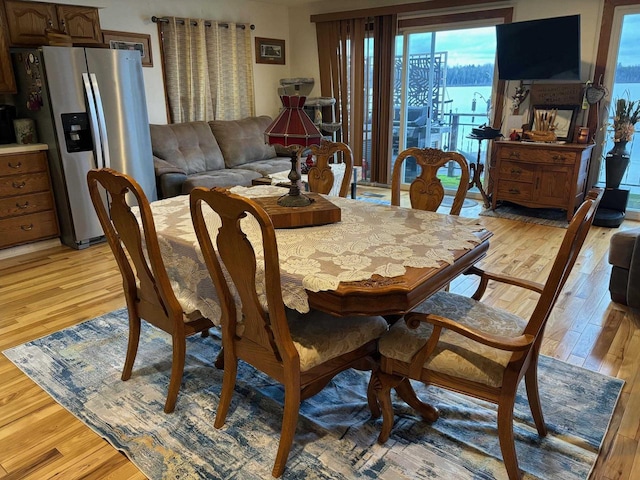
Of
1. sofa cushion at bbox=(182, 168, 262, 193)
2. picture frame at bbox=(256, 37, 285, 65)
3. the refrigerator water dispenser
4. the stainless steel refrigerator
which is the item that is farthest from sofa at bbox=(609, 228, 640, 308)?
picture frame at bbox=(256, 37, 285, 65)

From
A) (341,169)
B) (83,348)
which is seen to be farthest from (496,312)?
(341,169)

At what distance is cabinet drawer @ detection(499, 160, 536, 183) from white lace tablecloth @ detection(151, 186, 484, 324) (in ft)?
10.2

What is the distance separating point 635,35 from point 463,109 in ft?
6.11

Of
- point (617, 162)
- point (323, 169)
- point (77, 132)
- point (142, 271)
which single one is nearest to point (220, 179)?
point (77, 132)

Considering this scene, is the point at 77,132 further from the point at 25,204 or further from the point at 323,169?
the point at 323,169

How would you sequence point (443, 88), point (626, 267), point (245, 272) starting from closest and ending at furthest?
point (245, 272)
point (626, 267)
point (443, 88)

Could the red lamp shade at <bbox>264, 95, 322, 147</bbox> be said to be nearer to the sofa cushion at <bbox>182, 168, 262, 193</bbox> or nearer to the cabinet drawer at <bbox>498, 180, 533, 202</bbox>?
the sofa cushion at <bbox>182, 168, 262, 193</bbox>

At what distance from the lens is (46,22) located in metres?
4.11

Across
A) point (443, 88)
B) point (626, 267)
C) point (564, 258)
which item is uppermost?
point (443, 88)

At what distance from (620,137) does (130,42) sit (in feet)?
16.6

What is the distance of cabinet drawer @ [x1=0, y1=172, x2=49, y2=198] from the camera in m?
3.88

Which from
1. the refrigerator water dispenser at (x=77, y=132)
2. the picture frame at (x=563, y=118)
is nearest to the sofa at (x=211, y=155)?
the refrigerator water dispenser at (x=77, y=132)

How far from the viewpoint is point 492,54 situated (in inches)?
216

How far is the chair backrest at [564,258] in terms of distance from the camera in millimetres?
1403
